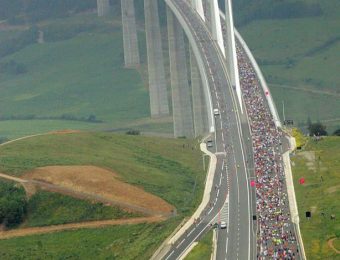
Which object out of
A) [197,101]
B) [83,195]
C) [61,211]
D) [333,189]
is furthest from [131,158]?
[197,101]

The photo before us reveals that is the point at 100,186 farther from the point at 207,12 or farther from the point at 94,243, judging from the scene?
the point at 207,12

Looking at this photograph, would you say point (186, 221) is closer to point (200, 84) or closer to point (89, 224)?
point (89, 224)

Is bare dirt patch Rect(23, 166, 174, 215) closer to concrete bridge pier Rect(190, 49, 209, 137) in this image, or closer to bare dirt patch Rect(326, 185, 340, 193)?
bare dirt patch Rect(326, 185, 340, 193)

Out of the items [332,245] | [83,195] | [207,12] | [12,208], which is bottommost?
[332,245]

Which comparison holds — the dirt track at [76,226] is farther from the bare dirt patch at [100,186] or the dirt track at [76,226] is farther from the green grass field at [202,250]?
the green grass field at [202,250]

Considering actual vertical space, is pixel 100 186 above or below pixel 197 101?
below

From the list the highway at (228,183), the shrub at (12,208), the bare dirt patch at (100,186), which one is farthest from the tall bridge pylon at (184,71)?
the shrub at (12,208)

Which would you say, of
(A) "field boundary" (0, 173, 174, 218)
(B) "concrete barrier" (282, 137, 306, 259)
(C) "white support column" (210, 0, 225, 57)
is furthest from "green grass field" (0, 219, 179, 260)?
(C) "white support column" (210, 0, 225, 57)
